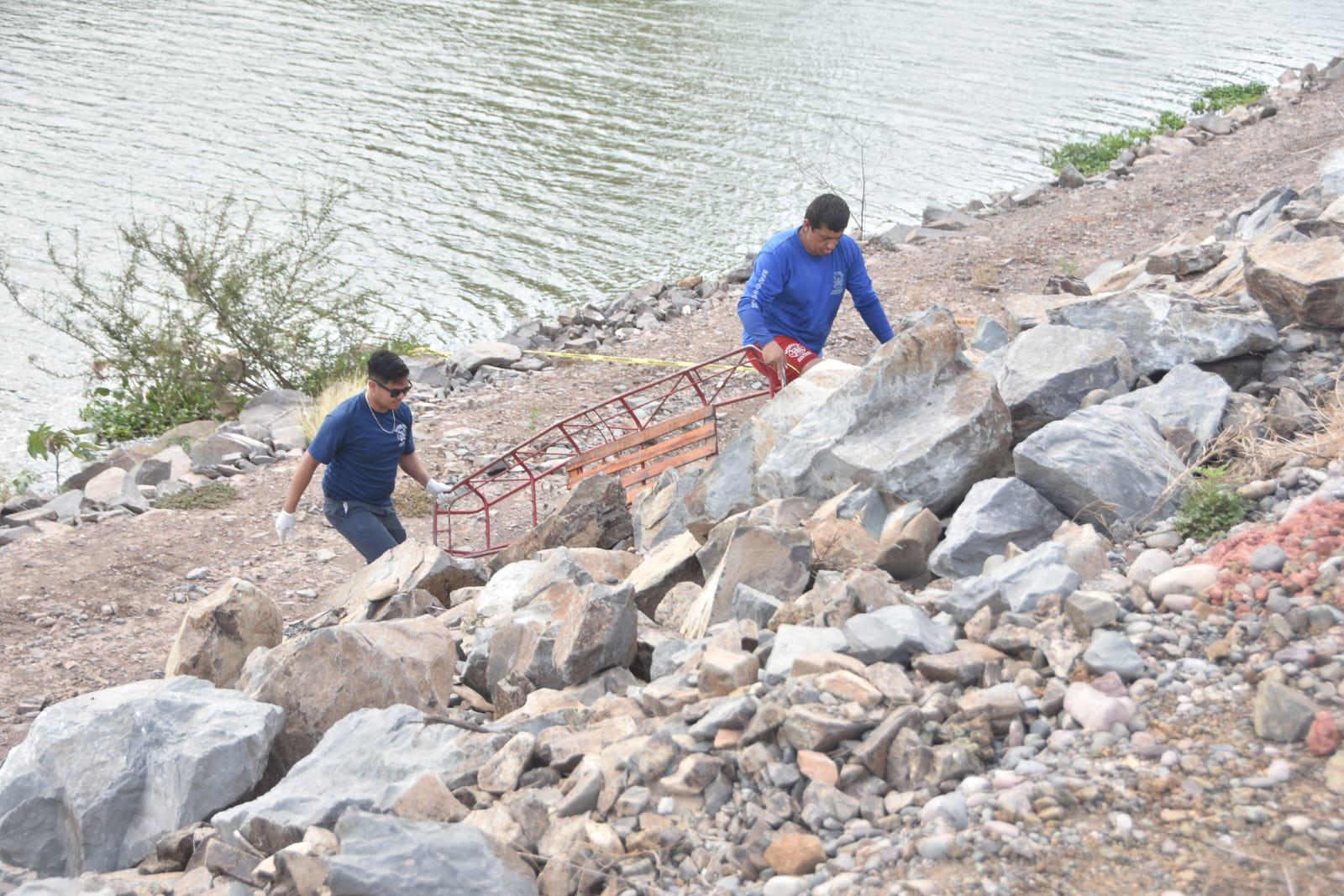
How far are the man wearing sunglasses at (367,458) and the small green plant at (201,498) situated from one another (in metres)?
2.50

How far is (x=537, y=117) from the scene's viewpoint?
902 inches

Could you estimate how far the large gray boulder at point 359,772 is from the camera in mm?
3955

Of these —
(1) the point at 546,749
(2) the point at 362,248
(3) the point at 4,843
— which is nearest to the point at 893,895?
(1) the point at 546,749

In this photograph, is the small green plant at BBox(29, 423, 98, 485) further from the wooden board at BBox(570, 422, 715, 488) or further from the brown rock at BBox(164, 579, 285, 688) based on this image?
the brown rock at BBox(164, 579, 285, 688)

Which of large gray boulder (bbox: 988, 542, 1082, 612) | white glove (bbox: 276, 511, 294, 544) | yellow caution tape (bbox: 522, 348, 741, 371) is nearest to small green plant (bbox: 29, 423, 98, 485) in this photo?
yellow caution tape (bbox: 522, 348, 741, 371)

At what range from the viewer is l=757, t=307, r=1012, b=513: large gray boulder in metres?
5.62

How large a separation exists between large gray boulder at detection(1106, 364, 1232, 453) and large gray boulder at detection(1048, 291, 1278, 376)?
0.35 meters

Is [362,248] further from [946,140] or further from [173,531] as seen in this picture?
[946,140]

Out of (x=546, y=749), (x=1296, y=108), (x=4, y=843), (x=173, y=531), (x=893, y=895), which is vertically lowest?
(x=173, y=531)

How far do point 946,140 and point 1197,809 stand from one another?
21340 millimetres

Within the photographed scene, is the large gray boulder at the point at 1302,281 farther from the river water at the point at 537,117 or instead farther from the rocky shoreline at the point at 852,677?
the river water at the point at 537,117

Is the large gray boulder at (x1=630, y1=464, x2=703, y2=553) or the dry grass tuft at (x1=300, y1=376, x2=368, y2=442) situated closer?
the large gray boulder at (x1=630, y1=464, x2=703, y2=553)

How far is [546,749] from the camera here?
400 cm

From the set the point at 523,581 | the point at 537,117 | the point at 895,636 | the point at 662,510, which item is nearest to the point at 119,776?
the point at 523,581
